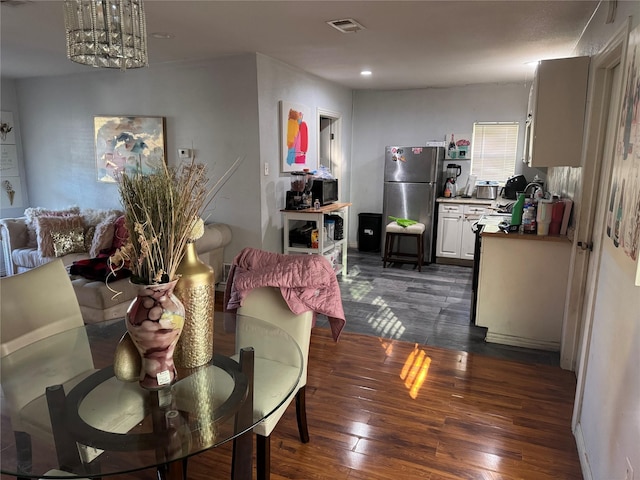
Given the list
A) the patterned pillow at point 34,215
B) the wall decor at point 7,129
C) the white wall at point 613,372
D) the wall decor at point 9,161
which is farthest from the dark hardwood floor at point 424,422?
the wall decor at point 7,129

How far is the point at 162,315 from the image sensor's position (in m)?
1.30

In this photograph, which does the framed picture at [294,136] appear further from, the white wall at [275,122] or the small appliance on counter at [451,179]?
the small appliance on counter at [451,179]

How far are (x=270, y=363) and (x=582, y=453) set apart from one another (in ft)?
5.02

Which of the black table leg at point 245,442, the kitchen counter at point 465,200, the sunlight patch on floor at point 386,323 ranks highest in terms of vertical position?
the kitchen counter at point 465,200

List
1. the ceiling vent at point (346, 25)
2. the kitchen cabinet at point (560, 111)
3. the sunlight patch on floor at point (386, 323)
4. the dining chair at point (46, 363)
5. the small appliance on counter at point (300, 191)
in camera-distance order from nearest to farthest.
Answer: the dining chair at point (46, 363) → the kitchen cabinet at point (560, 111) → the ceiling vent at point (346, 25) → the sunlight patch on floor at point (386, 323) → the small appliance on counter at point (300, 191)

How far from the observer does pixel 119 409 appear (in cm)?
135

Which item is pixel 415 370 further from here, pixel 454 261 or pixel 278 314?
pixel 454 261

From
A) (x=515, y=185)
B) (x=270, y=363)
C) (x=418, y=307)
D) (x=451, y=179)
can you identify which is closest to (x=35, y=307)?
(x=270, y=363)

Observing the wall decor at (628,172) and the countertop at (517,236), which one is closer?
the wall decor at (628,172)

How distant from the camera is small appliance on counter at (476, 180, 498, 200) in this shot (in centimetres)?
557

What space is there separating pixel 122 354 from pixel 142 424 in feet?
0.79

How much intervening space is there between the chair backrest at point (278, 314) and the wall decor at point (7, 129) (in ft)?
16.1

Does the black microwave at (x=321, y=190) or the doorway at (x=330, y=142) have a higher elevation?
the doorway at (x=330, y=142)

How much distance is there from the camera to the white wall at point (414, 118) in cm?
562
